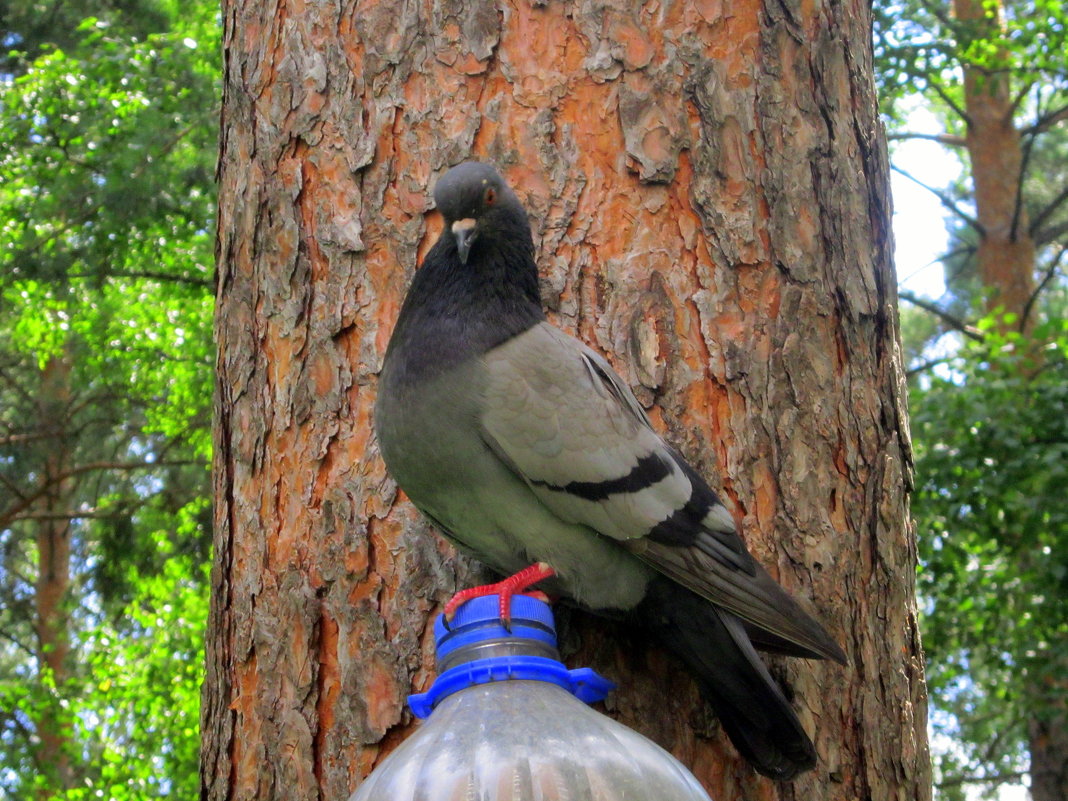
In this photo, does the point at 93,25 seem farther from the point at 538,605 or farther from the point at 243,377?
the point at 538,605

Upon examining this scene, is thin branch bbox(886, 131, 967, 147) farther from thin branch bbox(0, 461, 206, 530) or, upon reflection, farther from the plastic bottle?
the plastic bottle

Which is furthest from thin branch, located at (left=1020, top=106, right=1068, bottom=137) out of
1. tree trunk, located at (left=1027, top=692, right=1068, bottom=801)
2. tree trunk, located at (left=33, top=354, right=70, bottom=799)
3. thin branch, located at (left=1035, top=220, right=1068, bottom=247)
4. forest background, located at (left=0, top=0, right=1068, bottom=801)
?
tree trunk, located at (left=33, top=354, right=70, bottom=799)

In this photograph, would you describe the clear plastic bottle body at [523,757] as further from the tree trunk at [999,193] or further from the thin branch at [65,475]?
the tree trunk at [999,193]

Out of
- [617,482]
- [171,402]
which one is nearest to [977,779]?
[171,402]

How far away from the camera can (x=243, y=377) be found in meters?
2.56

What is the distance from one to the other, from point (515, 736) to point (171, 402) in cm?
840

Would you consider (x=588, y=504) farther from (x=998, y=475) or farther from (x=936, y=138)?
(x=936, y=138)

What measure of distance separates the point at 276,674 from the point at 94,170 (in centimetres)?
729

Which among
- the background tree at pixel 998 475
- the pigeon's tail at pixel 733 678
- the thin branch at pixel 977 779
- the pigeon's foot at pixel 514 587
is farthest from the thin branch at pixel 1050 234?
the pigeon's foot at pixel 514 587

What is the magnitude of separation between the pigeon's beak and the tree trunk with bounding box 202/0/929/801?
0.85ft

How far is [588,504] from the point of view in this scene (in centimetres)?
205

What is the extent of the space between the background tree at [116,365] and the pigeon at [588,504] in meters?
6.70

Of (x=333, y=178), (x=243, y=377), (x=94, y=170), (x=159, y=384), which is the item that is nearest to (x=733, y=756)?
(x=243, y=377)

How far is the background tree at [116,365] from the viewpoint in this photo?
828cm
